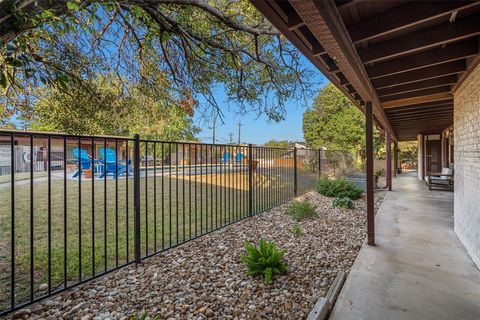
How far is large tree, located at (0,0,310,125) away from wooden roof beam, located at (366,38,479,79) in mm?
1535

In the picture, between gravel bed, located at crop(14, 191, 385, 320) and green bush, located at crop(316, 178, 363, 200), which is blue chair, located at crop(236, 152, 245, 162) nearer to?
gravel bed, located at crop(14, 191, 385, 320)

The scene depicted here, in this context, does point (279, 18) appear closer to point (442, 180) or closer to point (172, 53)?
point (172, 53)

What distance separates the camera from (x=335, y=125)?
1545 centimetres

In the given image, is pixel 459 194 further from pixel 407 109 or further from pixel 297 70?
pixel 297 70

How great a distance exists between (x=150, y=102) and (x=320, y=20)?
3.61 m

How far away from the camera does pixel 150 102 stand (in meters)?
4.43

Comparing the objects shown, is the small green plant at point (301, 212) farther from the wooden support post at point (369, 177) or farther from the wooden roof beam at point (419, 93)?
the wooden roof beam at point (419, 93)

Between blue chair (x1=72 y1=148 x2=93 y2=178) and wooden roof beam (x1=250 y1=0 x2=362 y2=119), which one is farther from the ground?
wooden roof beam (x1=250 y1=0 x2=362 y2=119)

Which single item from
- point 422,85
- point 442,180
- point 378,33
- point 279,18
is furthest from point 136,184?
point 442,180

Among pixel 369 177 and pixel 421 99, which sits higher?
pixel 421 99

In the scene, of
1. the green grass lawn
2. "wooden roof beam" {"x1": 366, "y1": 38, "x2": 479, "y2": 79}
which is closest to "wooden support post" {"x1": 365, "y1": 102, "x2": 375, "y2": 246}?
"wooden roof beam" {"x1": 366, "y1": 38, "x2": 479, "y2": 79}

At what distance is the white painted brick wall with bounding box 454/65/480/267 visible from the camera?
9.00 ft

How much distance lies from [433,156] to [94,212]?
44.8 feet

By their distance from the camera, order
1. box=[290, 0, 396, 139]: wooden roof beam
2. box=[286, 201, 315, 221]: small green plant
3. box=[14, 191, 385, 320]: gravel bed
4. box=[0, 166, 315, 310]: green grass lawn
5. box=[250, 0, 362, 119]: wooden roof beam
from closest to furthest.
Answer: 1. box=[290, 0, 396, 139]: wooden roof beam
2. box=[250, 0, 362, 119]: wooden roof beam
3. box=[14, 191, 385, 320]: gravel bed
4. box=[0, 166, 315, 310]: green grass lawn
5. box=[286, 201, 315, 221]: small green plant
